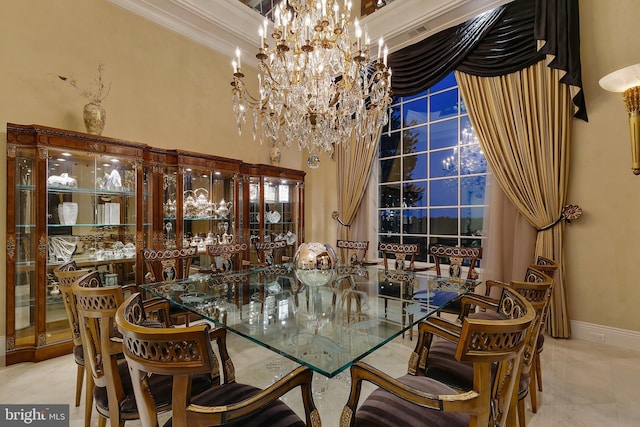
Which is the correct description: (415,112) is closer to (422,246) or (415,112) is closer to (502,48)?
(502,48)

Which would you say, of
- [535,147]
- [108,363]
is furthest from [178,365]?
[535,147]

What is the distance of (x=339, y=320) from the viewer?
1657 millimetres

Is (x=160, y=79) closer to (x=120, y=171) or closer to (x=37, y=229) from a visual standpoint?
(x=120, y=171)

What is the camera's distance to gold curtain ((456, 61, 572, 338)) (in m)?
3.13

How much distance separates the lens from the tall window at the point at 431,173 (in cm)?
394

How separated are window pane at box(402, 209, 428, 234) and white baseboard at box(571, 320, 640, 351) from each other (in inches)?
75.3

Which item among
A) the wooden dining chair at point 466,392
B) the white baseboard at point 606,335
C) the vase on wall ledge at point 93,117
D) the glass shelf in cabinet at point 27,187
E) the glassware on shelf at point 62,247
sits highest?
the vase on wall ledge at point 93,117

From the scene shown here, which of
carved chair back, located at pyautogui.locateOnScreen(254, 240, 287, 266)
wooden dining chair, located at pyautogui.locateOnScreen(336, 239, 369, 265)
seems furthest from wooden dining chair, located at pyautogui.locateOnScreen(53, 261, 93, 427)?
wooden dining chair, located at pyautogui.locateOnScreen(336, 239, 369, 265)

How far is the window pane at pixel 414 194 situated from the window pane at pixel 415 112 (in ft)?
2.97

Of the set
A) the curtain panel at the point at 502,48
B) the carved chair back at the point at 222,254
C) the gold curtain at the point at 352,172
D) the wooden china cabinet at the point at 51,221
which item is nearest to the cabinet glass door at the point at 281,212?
the gold curtain at the point at 352,172

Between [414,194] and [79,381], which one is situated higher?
[414,194]

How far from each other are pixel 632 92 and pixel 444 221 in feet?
7.11

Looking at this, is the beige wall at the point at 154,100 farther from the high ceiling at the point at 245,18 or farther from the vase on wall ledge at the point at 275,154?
the vase on wall ledge at the point at 275,154

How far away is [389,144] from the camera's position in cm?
480
